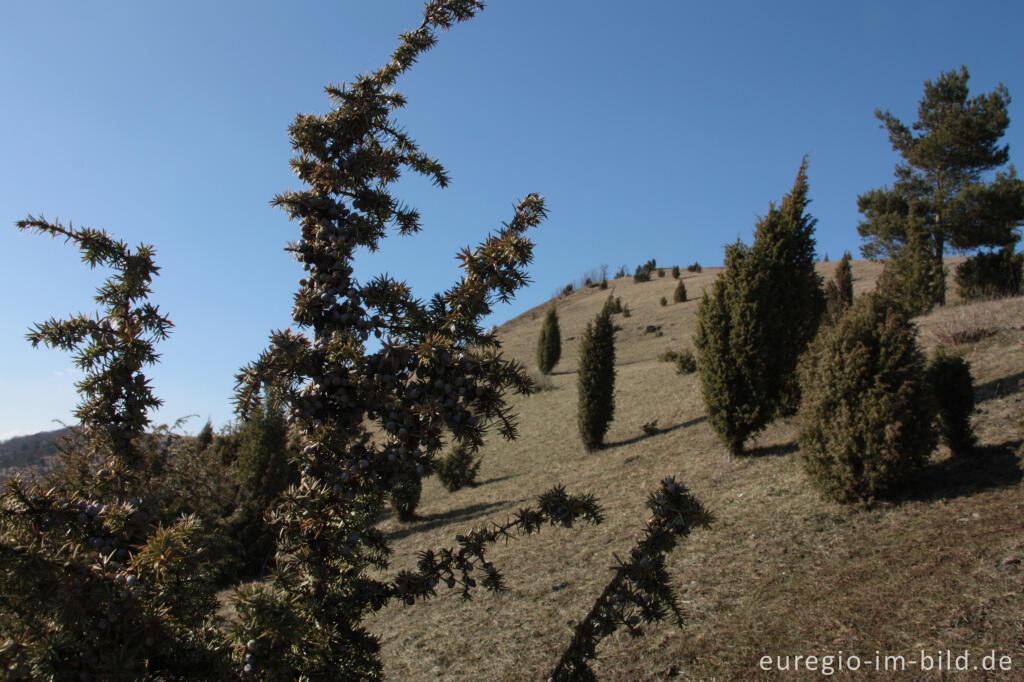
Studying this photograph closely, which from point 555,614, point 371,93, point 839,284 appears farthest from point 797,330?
point 839,284

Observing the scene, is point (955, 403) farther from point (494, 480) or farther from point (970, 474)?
point (494, 480)

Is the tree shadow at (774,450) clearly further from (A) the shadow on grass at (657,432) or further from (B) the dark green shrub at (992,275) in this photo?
(B) the dark green shrub at (992,275)

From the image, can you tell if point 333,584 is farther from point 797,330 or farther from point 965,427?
point 797,330

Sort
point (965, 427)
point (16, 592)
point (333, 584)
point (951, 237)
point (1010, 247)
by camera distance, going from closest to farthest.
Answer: point (16, 592) → point (333, 584) → point (965, 427) → point (1010, 247) → point (951, 237)

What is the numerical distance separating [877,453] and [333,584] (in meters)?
7.11

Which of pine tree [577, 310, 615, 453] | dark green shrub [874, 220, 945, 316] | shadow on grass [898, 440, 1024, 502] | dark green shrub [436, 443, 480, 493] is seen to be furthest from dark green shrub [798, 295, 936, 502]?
dark green shrub [874, 220, 945, 316]

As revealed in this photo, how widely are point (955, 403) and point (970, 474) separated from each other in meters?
0.98

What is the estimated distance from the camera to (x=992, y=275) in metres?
20.9

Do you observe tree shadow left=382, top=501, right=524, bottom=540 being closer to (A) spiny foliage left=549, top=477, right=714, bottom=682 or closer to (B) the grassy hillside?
(B) the grassy hillside

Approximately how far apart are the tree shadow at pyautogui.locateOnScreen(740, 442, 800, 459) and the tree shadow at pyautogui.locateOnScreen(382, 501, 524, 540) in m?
4.92

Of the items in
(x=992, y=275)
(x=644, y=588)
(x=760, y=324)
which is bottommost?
(x=644, y=588)

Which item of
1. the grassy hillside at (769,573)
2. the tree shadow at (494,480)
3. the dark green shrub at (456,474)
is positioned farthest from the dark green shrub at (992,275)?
the dark green shrub at (456,474)

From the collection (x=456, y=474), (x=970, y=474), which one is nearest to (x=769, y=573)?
(x=970, y=474)

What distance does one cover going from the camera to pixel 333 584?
1.56 metres
